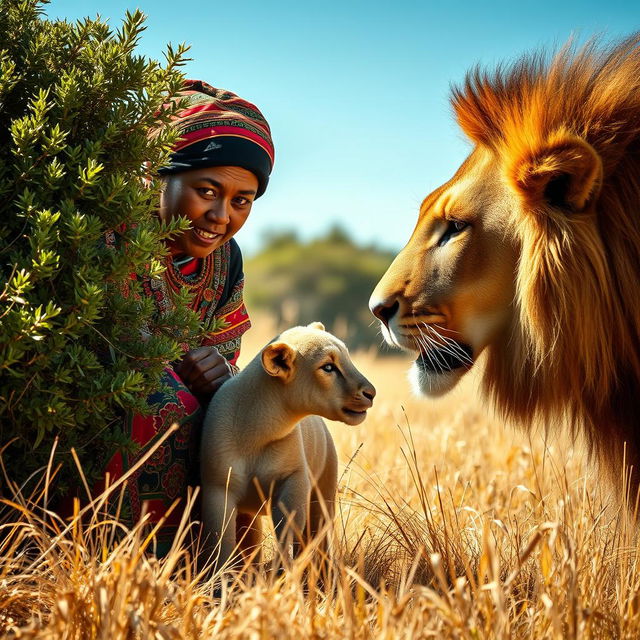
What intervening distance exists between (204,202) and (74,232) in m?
1.02

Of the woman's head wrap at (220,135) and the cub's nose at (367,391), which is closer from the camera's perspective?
the cub's nose at (367,391)

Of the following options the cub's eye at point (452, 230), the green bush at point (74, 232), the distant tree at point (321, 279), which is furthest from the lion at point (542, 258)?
the distant tree at point (321, 279)

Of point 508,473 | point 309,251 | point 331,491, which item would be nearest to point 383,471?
point 508,473

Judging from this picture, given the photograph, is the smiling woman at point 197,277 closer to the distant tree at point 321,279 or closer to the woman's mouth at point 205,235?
the woman's mouth at point 205,235

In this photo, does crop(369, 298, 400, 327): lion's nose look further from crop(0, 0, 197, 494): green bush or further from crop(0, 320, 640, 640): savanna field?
crop(0, 0, 197, 494): green bush

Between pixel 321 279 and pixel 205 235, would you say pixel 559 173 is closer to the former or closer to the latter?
pixel 205 235

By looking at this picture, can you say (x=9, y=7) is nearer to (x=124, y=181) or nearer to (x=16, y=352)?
(x=124, y=181)

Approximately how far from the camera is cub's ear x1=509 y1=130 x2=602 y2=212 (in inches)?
99.0

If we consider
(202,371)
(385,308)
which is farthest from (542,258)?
(202,371)

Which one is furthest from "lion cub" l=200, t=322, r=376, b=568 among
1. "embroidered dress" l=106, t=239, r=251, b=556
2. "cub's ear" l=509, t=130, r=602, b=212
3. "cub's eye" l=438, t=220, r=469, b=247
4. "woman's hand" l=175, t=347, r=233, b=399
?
"cub's ear" l=509, t=130, r=602, b=212

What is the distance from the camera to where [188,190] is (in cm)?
344

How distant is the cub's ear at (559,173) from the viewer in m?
2.52

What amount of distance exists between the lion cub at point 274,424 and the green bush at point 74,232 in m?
0.31

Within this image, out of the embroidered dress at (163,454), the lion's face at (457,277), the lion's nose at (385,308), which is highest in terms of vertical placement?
the lion's face at (457,277)
